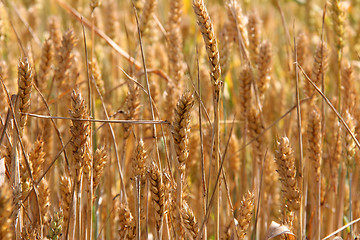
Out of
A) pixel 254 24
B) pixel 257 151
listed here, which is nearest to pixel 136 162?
pixel 257 151

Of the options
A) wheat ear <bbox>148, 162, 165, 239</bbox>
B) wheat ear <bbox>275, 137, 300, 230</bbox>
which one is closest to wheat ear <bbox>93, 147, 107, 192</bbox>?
wheat ear <bbox>148, 162, 165, 239</bbox>

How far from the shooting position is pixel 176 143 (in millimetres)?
837

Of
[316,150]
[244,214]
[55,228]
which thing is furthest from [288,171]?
[55,228]

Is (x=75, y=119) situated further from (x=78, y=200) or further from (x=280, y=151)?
(x=280, y=151)

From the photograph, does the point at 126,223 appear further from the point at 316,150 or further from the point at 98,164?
the point at 316,150

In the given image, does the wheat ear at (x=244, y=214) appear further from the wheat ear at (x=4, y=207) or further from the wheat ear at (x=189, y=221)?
the wheat ear at (x=4, y=207)

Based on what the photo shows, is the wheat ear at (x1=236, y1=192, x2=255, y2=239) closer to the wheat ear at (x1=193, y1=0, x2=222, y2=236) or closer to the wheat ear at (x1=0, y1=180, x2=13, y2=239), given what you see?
the wheat ear at (x1=193, y1=0, x2=222, y2=236)

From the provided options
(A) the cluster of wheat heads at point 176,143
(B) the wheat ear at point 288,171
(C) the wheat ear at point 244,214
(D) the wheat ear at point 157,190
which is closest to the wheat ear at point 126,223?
(A) the cluster of wheat heads at point 176,143

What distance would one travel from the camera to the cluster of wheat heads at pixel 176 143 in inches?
34.1

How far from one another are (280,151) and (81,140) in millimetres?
392

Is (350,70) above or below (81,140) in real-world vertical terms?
above

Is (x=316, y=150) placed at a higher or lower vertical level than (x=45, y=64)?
lower

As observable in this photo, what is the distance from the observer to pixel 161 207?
0.89 m

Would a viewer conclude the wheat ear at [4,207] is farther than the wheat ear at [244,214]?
No
